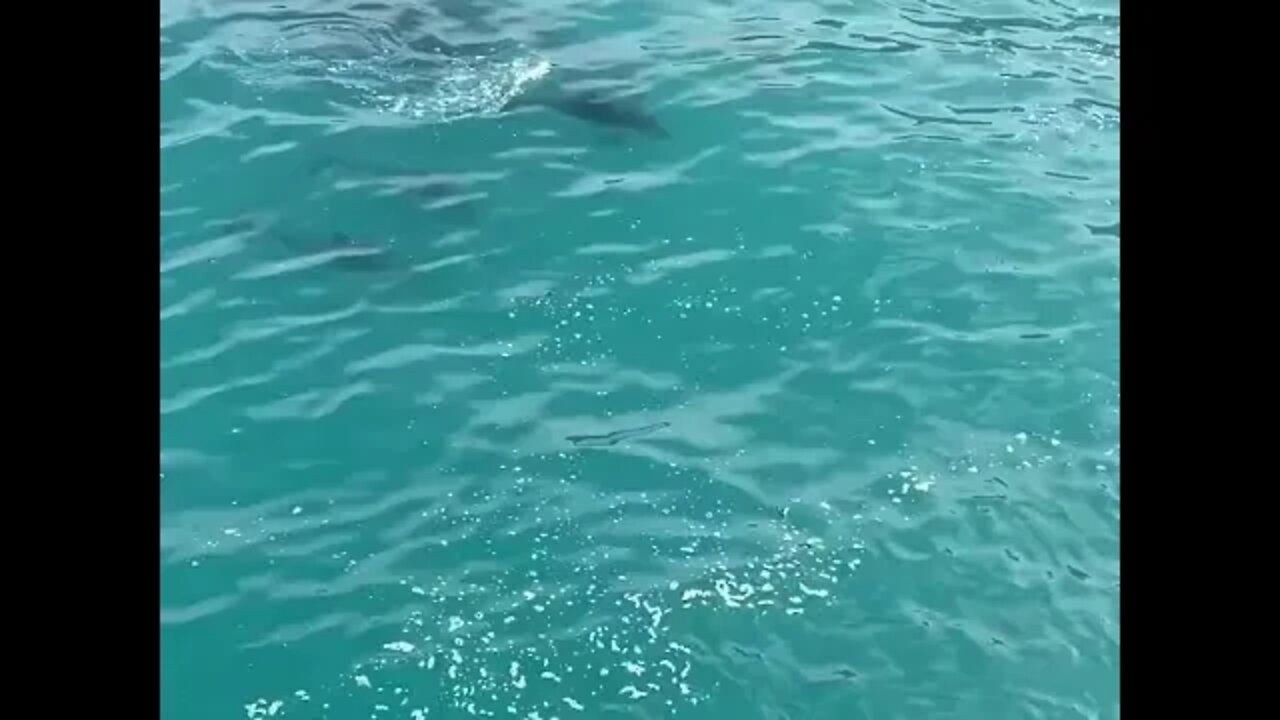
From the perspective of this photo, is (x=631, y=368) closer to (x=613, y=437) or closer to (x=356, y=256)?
(x=613, y=437)

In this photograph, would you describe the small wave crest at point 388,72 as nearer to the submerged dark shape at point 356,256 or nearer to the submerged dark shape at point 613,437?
the submerged dark shape at point 356,256

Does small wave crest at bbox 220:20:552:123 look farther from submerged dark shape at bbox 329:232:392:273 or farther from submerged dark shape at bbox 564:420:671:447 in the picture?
Answer: submerged dark shape at bbox 564:420:671:447

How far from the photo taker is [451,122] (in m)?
8.40

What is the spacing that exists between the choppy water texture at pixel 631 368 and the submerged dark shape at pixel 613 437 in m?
0.04

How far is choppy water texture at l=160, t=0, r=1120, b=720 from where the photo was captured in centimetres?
503

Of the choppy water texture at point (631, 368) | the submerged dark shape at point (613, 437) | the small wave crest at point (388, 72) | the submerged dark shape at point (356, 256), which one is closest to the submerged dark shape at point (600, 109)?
the choppy water texture at point (631, 368)

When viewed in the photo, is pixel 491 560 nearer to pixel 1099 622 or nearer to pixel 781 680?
pixel 781 680

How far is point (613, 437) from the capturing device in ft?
20.1

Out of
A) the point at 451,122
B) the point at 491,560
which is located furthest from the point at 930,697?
the point at 451,122

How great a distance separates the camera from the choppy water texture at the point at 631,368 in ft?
16.5

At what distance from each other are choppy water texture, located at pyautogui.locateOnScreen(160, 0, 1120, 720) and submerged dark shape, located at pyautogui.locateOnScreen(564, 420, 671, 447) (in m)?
0.04

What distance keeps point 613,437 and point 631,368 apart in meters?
0.55

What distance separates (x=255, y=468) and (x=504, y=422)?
114 cm
